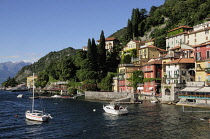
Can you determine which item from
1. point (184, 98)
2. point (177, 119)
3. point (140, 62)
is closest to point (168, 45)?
point (140, 62)

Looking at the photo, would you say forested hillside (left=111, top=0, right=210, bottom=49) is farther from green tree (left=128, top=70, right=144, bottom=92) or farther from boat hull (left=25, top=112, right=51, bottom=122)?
boat hull (left=25, top=112, right=51, bottom=122)

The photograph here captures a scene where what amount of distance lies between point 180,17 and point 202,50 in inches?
2201

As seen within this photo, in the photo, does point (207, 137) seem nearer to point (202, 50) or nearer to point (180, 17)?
point (202, 50)

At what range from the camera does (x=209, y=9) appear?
Result: 364ft

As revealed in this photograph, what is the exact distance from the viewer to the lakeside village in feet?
227

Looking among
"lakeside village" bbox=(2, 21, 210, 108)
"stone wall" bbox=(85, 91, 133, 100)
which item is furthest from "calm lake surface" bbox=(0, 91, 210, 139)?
"stone wall" bbox=(85, 91, 133, 100)

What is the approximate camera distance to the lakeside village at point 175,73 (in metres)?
69.2

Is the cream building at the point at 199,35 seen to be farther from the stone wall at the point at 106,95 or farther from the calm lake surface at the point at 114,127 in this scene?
the calm lake surface at the point at 114,127

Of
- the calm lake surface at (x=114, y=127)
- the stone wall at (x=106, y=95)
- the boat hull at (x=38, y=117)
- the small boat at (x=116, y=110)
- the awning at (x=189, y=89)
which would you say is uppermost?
the awning at (x=189, y=89)

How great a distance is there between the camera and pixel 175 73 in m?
77.6

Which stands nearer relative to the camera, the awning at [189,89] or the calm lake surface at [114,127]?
the calm lake surface at [114,127]

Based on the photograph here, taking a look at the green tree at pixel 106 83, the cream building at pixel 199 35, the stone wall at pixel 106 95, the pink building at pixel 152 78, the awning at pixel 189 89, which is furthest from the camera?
the green tree at pixel 106 83

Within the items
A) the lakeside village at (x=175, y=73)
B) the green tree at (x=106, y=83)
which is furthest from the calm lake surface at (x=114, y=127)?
the green tree at (x=106, y=83)

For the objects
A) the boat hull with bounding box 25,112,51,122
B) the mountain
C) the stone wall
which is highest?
the mountain
